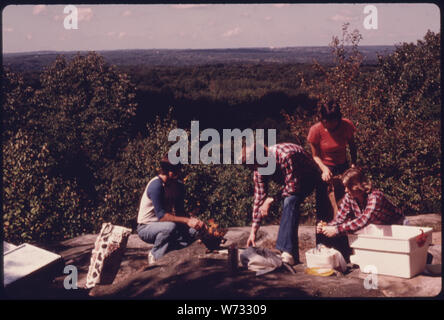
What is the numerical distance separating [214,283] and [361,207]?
1.77 metres

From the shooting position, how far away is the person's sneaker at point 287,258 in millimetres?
4809

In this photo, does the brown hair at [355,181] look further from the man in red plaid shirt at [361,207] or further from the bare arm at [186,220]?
the bare arm at [186,220]

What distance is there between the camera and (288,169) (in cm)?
468

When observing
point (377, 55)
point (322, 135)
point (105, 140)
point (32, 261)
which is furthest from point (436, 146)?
point (32, 261)

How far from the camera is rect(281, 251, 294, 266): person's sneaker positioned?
4.81m

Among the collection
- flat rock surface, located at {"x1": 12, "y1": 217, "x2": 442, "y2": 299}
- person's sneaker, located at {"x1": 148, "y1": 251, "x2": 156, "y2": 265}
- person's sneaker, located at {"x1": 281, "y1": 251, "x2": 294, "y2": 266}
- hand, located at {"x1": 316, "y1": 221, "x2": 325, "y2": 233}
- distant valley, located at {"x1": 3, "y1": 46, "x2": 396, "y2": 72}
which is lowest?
flat rock surface, located at {"x1": 12, "y1": 217, "x2": 442, "y2": 299}

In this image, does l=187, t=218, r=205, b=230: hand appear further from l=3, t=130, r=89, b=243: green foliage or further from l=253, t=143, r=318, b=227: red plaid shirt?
l=3, t=130, r=89, b=243: green foliage

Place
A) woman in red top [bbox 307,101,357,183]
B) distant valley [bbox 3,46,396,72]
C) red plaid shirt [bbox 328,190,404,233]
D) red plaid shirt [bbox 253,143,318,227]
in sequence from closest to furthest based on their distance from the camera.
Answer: red plaid shirt [bbox 328,190,404,233], red plaid shirt [bbox 253,143,318,227], woman in red top [bbox 307,101,357,183], distant valley [bbox 3,46,396,72]

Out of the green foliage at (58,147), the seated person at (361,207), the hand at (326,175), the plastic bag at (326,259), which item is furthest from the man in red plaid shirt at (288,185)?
the green foliage at (58,147)

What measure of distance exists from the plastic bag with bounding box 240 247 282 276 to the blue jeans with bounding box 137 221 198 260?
34.5 inches

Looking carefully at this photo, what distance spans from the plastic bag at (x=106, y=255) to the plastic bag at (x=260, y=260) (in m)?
1.44

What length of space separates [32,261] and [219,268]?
2241 millimetres

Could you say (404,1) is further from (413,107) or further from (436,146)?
(436,146)

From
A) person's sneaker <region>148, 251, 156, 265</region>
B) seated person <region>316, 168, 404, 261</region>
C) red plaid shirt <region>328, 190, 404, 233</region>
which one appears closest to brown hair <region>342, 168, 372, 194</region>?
seated person <region>316, 168, 404, 261</region>
